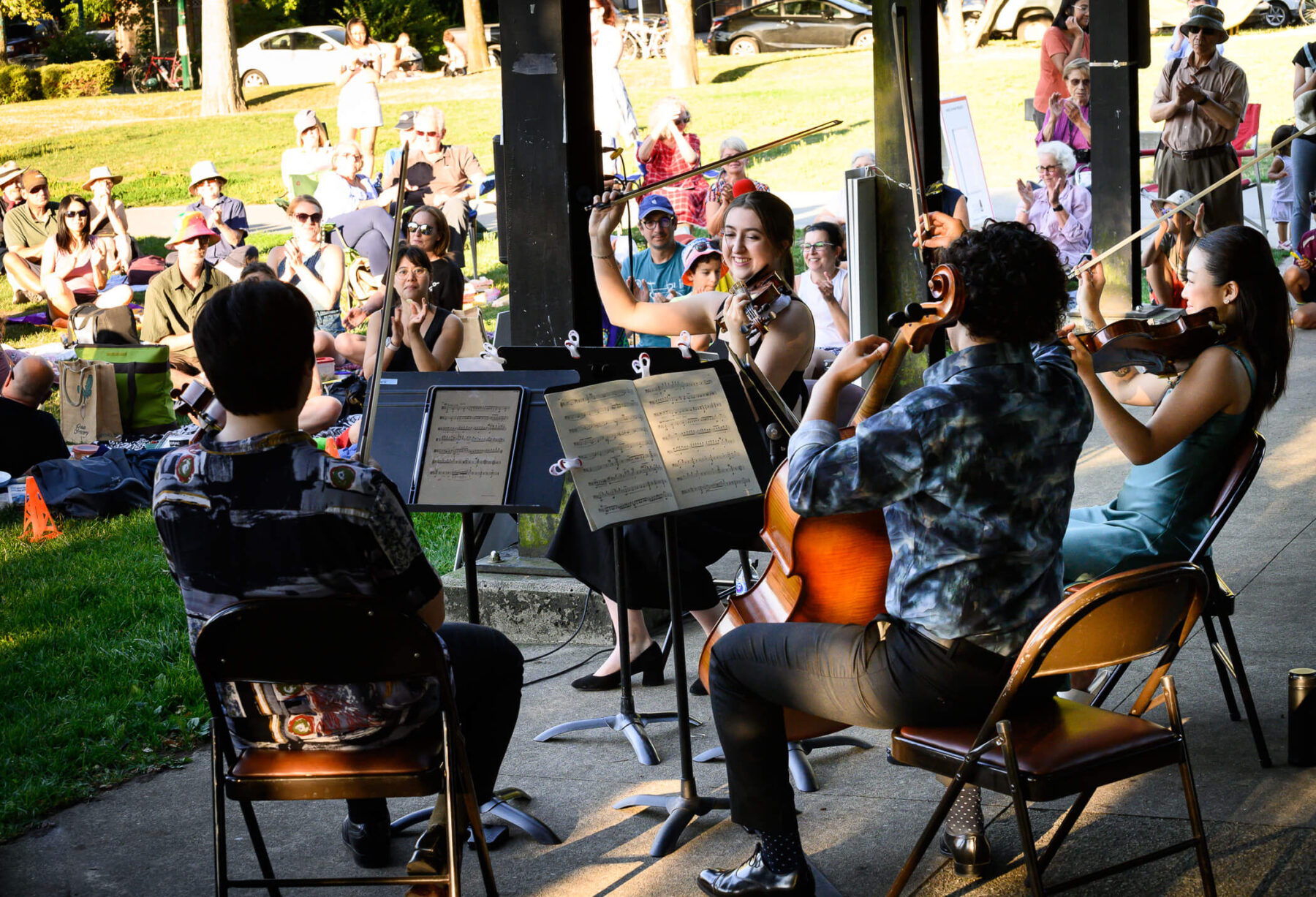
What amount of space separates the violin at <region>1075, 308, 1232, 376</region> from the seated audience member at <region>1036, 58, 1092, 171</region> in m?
7.34

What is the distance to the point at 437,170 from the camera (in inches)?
465

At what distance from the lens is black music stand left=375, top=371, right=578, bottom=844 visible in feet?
10.8

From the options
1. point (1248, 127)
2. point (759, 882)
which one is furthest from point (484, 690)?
point (1248, 127)

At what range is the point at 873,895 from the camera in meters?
2.86

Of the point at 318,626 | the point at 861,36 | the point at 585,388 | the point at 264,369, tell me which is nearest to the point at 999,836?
the point at 585,388

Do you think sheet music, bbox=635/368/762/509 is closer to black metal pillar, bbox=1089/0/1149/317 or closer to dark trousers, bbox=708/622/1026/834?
dark trousers, bbox=708/622/1026/834

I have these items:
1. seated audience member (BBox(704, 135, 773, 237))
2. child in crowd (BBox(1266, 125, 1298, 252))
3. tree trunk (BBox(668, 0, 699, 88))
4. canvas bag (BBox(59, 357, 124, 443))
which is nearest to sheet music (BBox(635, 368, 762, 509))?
canvas bag (BBox(59, 357, 124, 443))

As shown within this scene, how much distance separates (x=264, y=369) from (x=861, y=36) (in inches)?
908

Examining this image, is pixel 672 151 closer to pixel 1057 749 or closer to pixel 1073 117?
pixel 1073 117

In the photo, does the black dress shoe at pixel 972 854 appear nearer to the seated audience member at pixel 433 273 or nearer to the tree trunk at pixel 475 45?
the seated audience member at pixel 433 273

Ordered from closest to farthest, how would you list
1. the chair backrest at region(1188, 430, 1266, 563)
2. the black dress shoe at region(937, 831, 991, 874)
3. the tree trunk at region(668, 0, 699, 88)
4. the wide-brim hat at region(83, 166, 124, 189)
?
the black dress shoe at region(937, 831, 991, 874) → the chair backrest at region(1188, 430, 1266, 563) → the wide-brim hat at region(83, 166, 124, 189) → the tree trunk at region(668, 0, 699, 88)

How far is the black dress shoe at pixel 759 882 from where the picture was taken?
2783mm

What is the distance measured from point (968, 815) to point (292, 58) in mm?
27620

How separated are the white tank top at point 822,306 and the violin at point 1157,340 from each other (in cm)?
393
